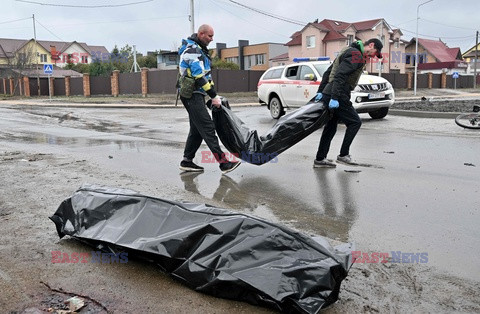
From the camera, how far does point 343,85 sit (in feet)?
21.2

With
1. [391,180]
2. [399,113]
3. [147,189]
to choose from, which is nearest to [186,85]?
[147,189]

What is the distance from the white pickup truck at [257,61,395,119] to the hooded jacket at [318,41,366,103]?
6472 millimetres

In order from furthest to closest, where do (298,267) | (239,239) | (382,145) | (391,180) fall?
(382,145), (391,180), (239,239), (298,267)

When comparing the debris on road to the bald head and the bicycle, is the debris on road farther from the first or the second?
the bicycle

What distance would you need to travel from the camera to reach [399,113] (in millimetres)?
14977

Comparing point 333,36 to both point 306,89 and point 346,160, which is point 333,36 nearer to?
point 306,89

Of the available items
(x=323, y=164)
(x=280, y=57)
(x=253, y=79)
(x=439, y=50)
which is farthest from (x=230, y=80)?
(x=439, y=50)

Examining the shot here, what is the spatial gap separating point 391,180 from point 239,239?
12.0ft

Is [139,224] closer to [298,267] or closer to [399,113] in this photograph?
[298,267]

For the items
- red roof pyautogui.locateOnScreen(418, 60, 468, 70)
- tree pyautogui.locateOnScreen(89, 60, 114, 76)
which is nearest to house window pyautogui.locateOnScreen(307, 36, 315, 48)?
red roof pyautogui.locateOnScreen(418, 60, 468, 70)

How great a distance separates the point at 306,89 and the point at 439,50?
Result: 71.6m

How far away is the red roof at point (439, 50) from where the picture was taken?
245 ft

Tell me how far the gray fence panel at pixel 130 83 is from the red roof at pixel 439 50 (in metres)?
53.7
